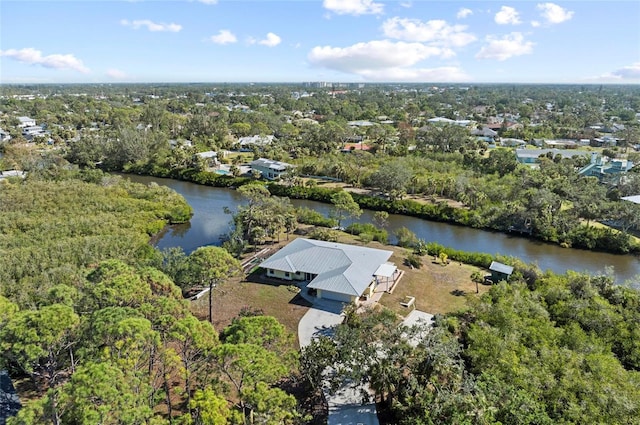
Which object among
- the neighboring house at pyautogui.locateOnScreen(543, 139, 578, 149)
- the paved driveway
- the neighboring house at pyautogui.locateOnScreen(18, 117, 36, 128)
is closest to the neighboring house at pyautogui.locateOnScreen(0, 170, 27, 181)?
the neighboring house at pyautogui.locateOnScreen(18, 117, 36, 128)

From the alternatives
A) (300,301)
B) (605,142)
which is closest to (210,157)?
(300,301)

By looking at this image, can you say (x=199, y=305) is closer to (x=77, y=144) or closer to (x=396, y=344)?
(x=396, y=344)

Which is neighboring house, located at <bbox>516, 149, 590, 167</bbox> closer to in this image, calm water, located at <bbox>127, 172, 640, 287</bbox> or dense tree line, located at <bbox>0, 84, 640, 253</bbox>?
dense tree line, located at <bbox>0, 84, 640, 253</bbox>

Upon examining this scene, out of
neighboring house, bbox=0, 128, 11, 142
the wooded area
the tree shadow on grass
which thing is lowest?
the tree shadow on grass

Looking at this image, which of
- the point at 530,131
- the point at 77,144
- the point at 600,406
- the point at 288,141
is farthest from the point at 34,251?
the point at 530,131

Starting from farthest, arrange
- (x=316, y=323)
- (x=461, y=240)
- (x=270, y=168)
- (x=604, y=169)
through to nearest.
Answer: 1. (x=270, y=168)
2. (x=604, y=169)
3. (x=461, y=240)
4. (x=316, y=323)

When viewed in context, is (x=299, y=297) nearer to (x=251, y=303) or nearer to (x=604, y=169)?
(x=251, y=303)
